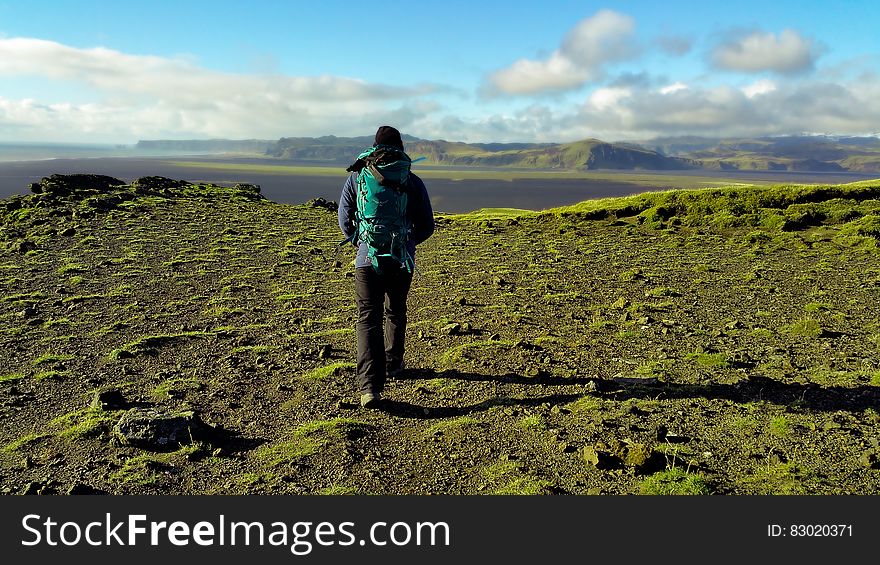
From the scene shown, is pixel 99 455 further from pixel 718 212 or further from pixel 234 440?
pixel 718 212

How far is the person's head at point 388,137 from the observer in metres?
6.86

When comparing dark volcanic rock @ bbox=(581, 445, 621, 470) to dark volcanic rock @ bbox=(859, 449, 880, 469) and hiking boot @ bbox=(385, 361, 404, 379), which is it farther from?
hiking boot @ bbox=(385, 361, 404, 379)

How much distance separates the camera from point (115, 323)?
11062mm

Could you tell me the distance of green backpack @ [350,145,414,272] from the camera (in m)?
6.78

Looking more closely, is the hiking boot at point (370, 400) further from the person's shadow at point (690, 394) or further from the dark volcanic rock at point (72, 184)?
the dark volcanic rock at point (72, 184)

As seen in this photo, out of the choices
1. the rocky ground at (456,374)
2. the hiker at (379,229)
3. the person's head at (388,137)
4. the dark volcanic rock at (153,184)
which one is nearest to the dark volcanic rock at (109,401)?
the rocky ground at (456,374)

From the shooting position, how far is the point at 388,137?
6855 mm

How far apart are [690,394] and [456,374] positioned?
10.4 feet

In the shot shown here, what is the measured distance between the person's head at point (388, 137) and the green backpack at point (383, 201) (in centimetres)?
9

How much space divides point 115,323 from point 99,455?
19.0ft

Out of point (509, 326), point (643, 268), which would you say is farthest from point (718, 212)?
point (509, 326)

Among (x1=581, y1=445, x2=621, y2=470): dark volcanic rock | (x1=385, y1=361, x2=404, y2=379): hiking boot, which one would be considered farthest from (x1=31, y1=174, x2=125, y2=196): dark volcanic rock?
(x1=581, y1=445, x2=621, y2=470): dark volcanic rock

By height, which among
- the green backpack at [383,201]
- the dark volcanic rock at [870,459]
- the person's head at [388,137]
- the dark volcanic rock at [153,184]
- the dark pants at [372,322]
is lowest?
the dark volcanic rock at [870,459]

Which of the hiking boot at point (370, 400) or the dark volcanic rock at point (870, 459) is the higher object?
the dark volcanic rock at point (870, 459)
